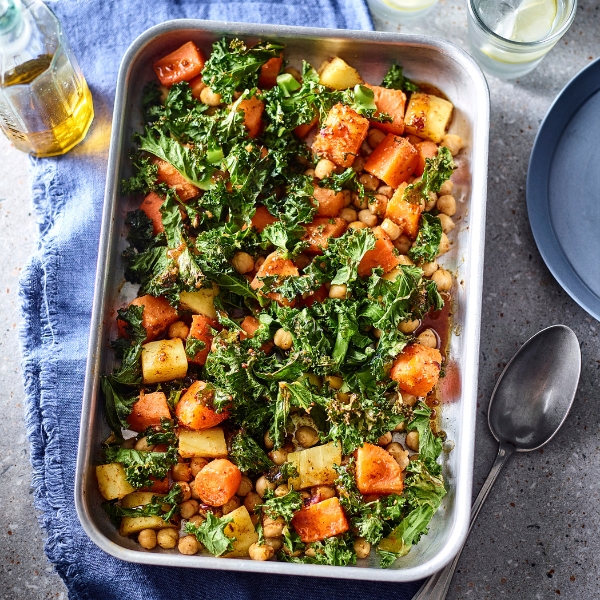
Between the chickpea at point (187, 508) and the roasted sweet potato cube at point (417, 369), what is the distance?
970 mm

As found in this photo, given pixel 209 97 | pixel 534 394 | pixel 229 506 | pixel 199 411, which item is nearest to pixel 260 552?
pixel 229 506

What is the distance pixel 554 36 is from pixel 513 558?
232 cm

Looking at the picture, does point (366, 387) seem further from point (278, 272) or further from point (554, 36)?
point (554, 36)

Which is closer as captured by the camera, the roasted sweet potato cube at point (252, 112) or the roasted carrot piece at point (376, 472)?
the roasted carrot piece at point (376, 472)

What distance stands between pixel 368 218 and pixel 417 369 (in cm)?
71

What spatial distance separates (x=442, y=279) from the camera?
305cm

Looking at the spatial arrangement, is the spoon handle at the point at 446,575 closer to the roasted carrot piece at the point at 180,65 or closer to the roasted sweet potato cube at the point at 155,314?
the roasted sweet potato cube at the point at 155,314

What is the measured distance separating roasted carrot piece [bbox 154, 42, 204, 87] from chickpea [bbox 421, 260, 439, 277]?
4.32ft

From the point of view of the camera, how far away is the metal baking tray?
2.73 meters

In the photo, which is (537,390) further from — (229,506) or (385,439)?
(229,506)

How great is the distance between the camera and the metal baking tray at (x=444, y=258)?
2729mm

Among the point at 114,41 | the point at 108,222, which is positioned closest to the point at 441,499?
the point at 108,222

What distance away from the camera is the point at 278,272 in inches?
115

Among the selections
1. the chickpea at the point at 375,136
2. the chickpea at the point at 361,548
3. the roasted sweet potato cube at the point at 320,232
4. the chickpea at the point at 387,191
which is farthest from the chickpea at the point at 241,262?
the chickpea at the point at 361,548
